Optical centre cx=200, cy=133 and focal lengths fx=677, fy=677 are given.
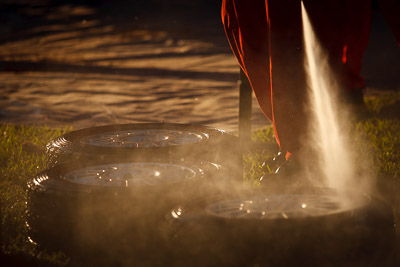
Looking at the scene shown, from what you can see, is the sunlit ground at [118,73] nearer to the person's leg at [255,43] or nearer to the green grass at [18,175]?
the green grass at [18,175]

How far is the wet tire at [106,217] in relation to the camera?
2.38 meters

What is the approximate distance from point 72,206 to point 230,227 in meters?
0.64

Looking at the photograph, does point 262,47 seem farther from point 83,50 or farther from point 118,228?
point 83,50

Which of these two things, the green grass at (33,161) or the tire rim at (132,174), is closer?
the tire rim at (132,174)

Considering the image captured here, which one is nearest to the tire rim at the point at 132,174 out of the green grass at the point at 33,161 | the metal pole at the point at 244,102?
the green grass at the point at 33,161

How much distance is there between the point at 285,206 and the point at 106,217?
24.7 inches

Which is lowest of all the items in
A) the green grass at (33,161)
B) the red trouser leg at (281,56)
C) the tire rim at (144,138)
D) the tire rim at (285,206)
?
the green grass at (33,161)

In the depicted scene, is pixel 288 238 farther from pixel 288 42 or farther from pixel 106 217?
pixel 288 42

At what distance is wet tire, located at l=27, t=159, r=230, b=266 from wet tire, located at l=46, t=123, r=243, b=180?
1.31 feet

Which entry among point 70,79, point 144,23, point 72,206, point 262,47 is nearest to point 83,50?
point 70,79

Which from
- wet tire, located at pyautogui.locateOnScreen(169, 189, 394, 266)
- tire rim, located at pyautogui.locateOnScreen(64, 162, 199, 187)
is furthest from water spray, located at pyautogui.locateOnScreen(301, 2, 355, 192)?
wet tire, located at pyautogui.locateOnScreen(169, 189, 394, 266)

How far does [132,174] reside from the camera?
2.74 meters

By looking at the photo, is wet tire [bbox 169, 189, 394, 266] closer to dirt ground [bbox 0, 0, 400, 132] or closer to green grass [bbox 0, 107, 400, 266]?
green grass [bbox 0, 107, 400, 266]

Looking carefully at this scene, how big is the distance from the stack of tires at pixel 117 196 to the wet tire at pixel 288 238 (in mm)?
141
